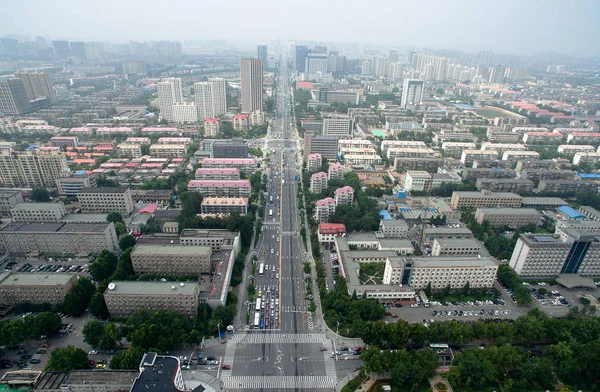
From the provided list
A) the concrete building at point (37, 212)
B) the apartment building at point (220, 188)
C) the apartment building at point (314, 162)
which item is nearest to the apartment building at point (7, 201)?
the concrete building at point (37, 212)

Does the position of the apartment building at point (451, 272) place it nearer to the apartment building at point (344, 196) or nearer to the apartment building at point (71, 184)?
the apartment building at point (344, 196)

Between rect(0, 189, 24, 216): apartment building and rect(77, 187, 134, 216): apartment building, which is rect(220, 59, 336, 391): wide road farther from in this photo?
rect(0, 189, 24, 216): apartment building

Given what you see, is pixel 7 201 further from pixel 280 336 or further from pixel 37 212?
pixel 280 336

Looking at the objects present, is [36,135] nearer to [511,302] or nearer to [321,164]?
[321,164]

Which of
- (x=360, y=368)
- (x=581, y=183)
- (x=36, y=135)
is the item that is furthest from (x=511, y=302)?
(x=36, y=135)

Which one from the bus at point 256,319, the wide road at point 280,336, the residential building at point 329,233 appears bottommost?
the wide road at point 280,336

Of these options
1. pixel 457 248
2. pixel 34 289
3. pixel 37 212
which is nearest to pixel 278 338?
pixel 34 289
